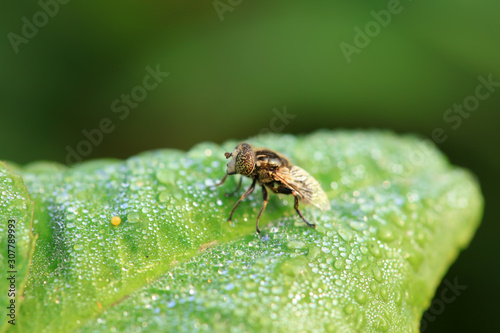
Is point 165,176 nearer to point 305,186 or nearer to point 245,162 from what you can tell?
point 245,162

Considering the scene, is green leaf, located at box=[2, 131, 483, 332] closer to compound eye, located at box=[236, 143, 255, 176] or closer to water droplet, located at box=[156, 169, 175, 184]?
water droplet, located at box=[156, 169, 175, 184]

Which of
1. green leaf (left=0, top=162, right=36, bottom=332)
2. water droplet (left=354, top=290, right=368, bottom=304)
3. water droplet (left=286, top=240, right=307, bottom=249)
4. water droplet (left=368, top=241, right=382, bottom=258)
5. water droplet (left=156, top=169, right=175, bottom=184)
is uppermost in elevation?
water droplet (left=368, top=241, right=382, bottom=258)

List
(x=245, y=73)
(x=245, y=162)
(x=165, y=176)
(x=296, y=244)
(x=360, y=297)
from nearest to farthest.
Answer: (x=360, y=297) → (x=296, y=244) → (x=165, y=176) → (x=245, y=162) → (x=245, y=73)

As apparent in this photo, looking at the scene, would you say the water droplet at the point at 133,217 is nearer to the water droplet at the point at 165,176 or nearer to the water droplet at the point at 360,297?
the water droplet at the point at 165,176

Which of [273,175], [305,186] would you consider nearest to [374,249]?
[305,186]

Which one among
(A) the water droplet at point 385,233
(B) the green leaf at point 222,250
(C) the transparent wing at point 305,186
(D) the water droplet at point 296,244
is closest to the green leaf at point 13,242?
(B) the green leaf at point 222,250

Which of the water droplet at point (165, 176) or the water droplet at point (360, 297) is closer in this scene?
the water droplet at point (360, 297)

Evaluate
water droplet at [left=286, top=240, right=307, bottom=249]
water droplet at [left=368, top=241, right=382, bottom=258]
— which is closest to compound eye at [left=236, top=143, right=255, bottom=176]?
water droplet at [left=286, top=240, right=307, bottom=249]

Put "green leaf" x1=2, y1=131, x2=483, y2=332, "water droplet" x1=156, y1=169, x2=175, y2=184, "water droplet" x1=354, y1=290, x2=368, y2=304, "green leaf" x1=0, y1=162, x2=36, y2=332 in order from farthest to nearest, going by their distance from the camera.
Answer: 1. "water droplet" x1=156, y1=169, x2=175, y2=184
2. "water droplet" x1=354, y1=290, x2=368, y2=304
3. "green leaf" x1=2, y1=131, x2=483, y2=332
4. "green leaf" x1=0, y1=162, x2=36, y2=332
